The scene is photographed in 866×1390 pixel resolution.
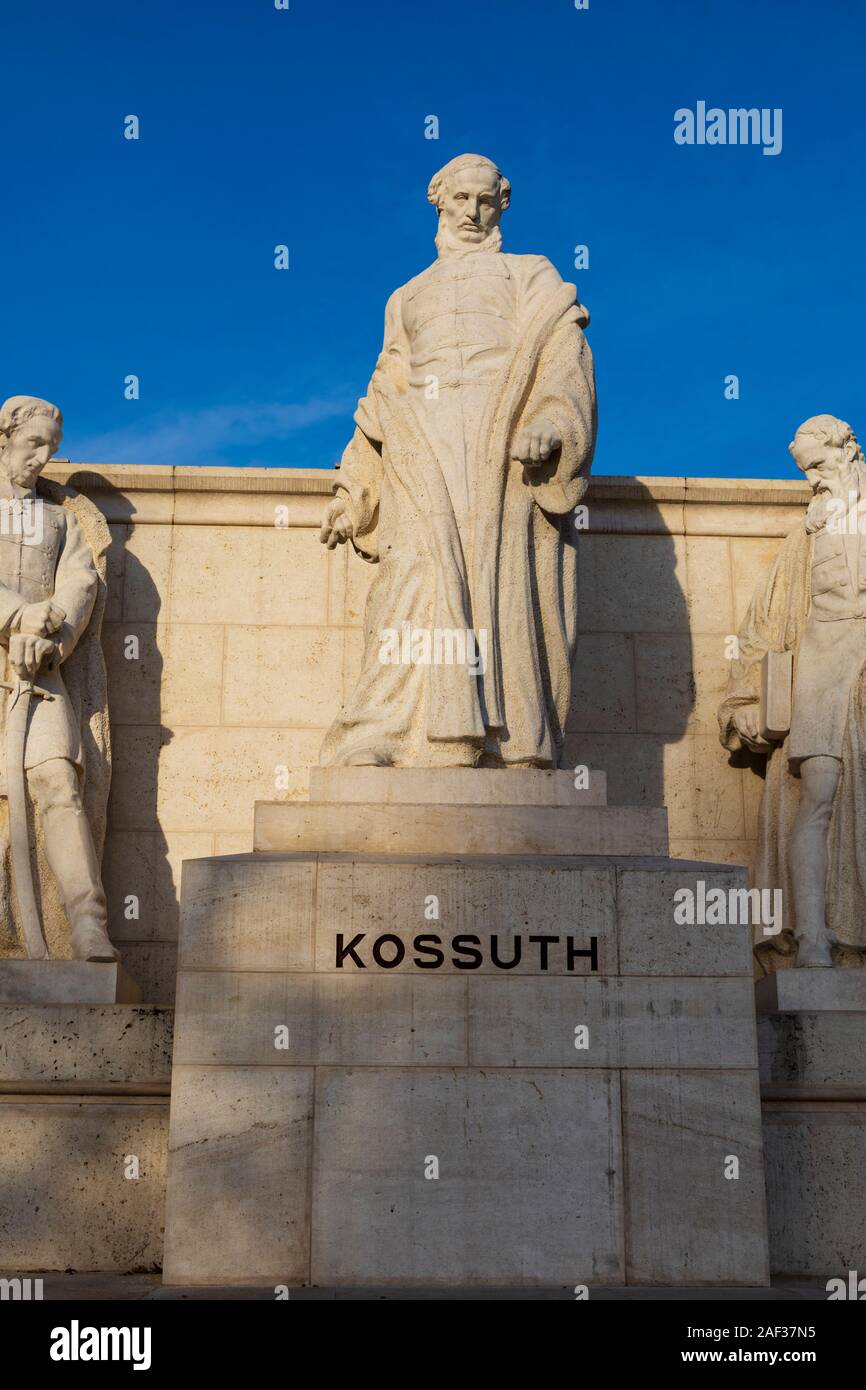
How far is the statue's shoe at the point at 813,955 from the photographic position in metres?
10.3

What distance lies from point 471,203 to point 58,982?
5046 millimetres

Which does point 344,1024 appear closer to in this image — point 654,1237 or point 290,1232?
point 290,1232

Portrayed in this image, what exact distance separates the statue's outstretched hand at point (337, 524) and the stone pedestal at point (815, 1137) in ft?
11.7

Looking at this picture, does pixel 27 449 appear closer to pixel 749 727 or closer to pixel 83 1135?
pixel 83 1135

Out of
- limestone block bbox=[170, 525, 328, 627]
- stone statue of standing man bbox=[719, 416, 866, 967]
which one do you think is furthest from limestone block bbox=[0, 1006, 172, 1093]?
limestone block bbox=[170, 525, 328, 627]

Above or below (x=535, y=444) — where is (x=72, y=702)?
below

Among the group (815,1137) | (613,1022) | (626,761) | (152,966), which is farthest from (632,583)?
(613,1022)

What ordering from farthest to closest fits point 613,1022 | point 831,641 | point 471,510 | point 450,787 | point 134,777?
1. point 134,777
2. point 831,641
3. point 471,510
4. point 450,787
5. point 613,1022

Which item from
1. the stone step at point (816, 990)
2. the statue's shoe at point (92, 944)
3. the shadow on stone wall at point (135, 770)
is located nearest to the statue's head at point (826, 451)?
the stone step at point (816, 990)

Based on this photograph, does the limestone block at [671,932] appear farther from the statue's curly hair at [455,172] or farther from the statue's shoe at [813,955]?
the statue's curly hair at [455,172]

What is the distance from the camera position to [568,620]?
9.83 meters

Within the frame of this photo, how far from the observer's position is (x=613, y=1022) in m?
7.95
